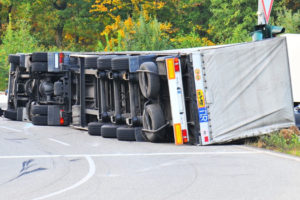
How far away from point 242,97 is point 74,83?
6645 mm

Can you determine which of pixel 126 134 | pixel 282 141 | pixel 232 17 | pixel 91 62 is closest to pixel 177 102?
pixel 126 134

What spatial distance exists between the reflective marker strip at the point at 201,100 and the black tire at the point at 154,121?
1.11m

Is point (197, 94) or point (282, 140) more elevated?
point (197, 94)

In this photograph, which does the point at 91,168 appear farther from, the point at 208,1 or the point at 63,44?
the point at 63,44

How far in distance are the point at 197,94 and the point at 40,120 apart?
25.3 ft

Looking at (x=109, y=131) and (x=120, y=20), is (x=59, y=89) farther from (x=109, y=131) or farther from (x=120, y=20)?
(x=120, y=20)

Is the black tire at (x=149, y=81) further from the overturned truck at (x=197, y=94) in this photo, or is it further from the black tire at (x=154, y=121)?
the black tire at (x=154, y=121)

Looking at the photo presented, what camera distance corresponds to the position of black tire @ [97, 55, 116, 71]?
14.9 meters

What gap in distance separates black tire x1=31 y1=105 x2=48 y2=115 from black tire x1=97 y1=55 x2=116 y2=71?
4.00 metres

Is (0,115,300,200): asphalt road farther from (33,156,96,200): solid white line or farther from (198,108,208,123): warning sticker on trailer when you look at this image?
(198,108,208,123): warning sticker on trailer

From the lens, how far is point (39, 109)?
1847cm

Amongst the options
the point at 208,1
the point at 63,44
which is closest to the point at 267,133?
the point at 208,1

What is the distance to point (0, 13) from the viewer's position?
59219mm

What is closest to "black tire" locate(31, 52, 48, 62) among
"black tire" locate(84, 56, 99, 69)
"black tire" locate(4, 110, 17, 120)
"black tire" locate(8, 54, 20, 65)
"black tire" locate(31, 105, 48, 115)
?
"black tire" locate(31, 105, 48, 115)
